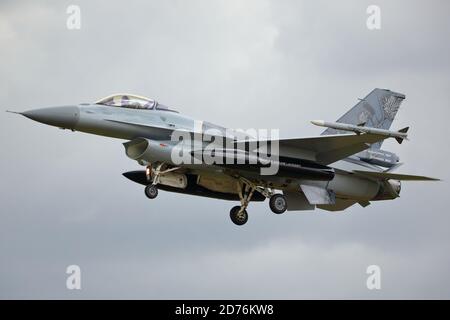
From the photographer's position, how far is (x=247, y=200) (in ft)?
112

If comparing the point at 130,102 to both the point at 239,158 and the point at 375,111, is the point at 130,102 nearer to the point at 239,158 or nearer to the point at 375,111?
the point at 239,158

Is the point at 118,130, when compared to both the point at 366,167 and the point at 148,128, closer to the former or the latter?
the point at 148,128

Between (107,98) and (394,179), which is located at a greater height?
(107,98)

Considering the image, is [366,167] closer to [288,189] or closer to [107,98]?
[288,189]

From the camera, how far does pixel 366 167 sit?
34.8m

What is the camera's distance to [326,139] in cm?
3212

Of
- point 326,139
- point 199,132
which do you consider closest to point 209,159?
point 199,132

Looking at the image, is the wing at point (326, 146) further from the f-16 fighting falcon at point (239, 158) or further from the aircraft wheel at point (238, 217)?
the aircraft wheel at point (238, 217)

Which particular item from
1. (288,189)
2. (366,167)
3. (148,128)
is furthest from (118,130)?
(366,167)

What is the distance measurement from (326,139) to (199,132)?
342 centimetres

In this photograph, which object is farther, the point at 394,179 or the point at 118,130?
the point at 394,179

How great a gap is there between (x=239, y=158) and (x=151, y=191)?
2491 millimetres

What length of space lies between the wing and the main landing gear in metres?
1.54

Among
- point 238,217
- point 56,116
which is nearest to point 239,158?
point 238,217
